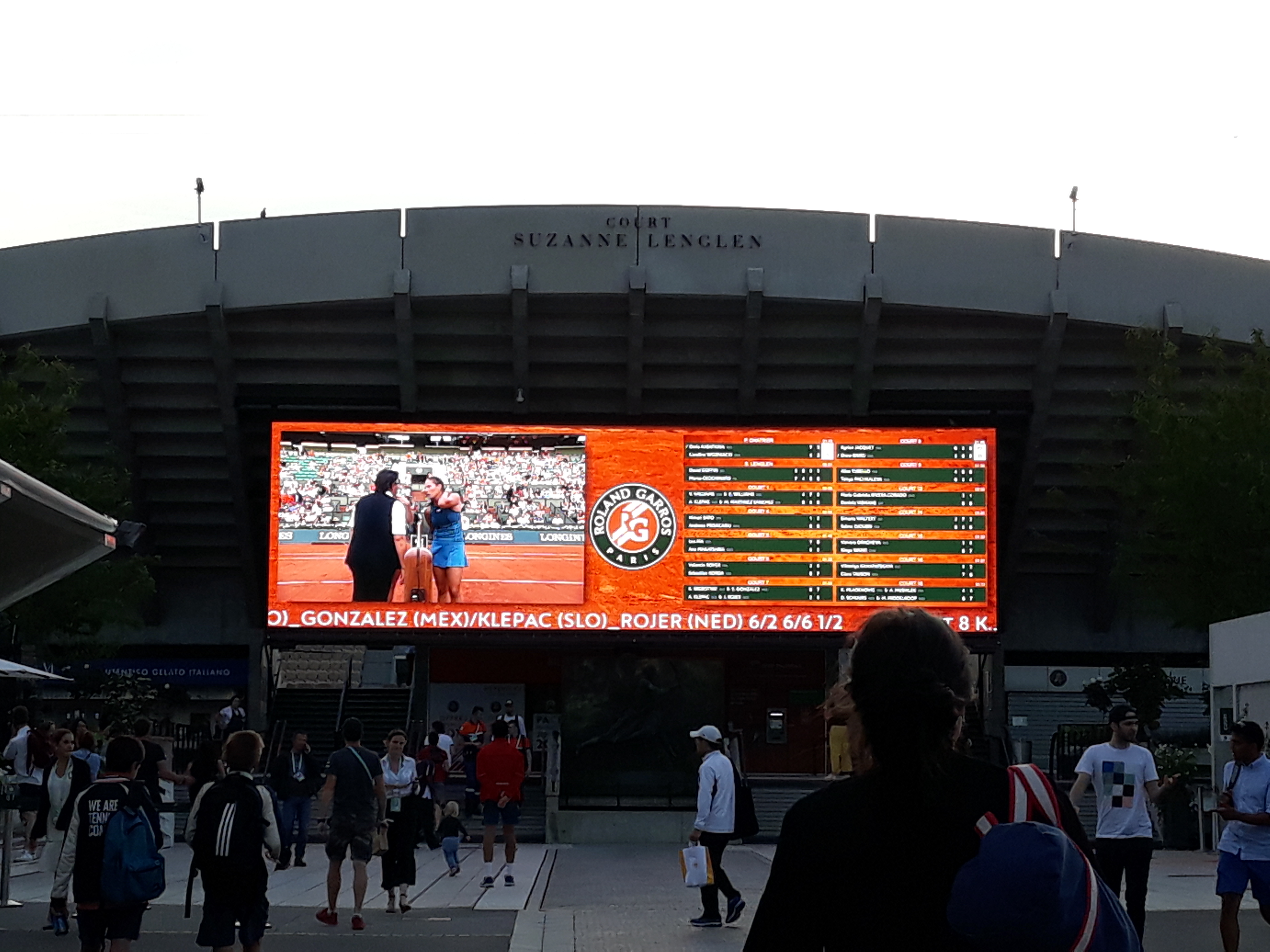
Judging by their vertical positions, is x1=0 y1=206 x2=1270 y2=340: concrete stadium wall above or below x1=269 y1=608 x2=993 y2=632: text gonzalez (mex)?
above

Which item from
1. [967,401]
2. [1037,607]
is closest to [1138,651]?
[1037,607]

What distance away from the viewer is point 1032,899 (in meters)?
2.81

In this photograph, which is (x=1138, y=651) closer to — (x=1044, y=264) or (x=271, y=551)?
(x=1044, y=264)

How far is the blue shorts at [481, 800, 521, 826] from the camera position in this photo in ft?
60.2

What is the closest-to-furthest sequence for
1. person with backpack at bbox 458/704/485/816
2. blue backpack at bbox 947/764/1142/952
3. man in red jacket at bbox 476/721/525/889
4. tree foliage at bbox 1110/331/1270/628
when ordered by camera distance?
blue backpack at bbox 947/764/1142/952 → man in red jacket at bbox 476/721/525/889 → person with backpack at bbox 458/704/485/816 → tree foliage at bbox 1110/331/1270/628

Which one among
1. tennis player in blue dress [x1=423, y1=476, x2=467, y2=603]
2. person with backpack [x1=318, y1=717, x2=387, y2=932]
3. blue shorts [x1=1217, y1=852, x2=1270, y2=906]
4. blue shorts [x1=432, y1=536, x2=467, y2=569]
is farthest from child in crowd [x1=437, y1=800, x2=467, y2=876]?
blue shorts [x1=432, y1=536, x2=467, y2=569]

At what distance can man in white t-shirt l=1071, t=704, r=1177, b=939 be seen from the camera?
11.3m

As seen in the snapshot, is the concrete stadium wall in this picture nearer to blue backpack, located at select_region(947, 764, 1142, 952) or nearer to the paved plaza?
the paved plaza

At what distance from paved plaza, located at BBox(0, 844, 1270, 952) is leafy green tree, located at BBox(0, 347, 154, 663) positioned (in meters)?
9.92

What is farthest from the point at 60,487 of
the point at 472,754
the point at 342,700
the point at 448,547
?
the point at 472,754

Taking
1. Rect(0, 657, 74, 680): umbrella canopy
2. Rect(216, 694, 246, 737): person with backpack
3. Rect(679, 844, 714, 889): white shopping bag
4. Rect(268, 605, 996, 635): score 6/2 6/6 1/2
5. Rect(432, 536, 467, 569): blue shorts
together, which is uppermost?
Rect(432, 536, 467, 569): blue shorts

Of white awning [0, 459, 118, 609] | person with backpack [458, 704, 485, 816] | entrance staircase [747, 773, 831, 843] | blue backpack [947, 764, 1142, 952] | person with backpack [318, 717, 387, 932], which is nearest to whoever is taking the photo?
blue backpack [947, 764, 1142, 952]

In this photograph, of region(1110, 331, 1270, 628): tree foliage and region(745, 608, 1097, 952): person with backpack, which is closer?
region(745, 608, 1097, 952): person with backpack

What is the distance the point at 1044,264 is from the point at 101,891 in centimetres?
2528
